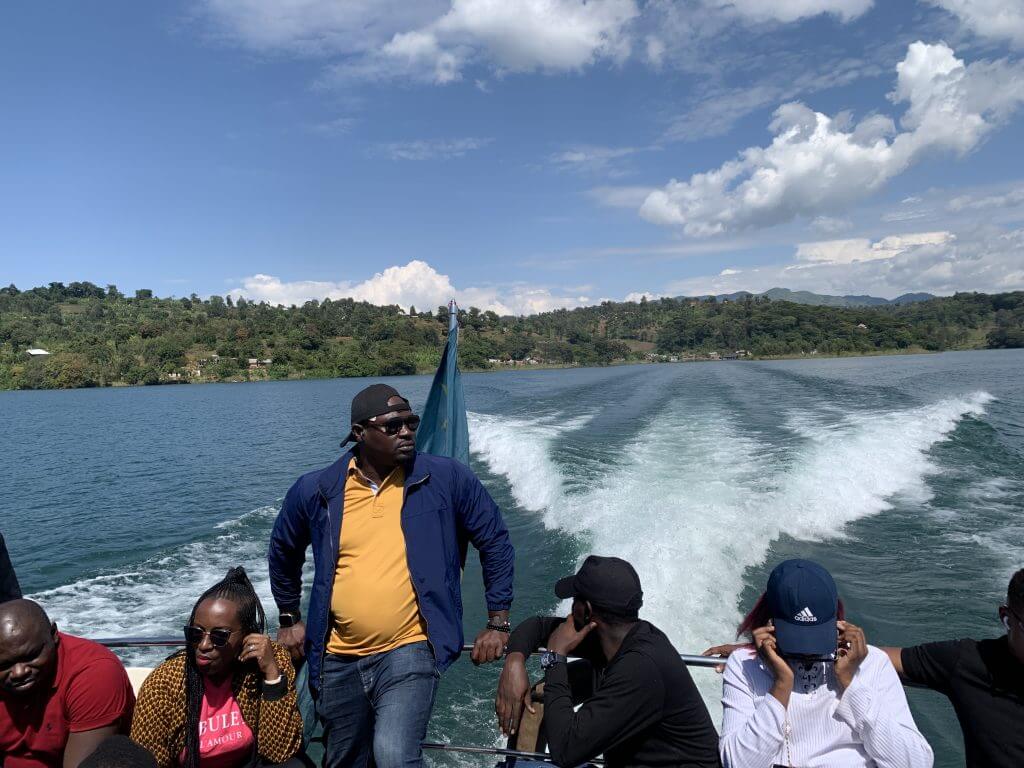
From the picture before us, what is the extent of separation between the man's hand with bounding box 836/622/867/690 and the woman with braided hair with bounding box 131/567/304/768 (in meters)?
2.03

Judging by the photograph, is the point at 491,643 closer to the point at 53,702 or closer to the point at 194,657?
the point at 194,657

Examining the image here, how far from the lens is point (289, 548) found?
10.0 feet

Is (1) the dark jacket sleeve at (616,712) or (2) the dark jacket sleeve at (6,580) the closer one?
(1) the dark jacket sleeve at (616,712)

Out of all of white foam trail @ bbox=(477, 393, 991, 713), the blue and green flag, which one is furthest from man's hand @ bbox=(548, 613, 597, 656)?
white foam trail @ bbox=(477, 393, 991, 713)

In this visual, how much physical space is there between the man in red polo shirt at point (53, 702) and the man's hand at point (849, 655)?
2.61 meters

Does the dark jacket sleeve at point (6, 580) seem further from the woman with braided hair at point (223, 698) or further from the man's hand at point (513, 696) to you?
the man's hand at point (513, 696)

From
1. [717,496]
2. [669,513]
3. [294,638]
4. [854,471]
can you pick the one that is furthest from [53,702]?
[854,471]

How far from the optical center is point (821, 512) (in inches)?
458

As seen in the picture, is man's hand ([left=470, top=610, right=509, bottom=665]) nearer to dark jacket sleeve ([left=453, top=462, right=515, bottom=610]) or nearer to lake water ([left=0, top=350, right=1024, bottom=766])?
dark jacket sleeve ([left=453, top=462, right=515, bottom=610])

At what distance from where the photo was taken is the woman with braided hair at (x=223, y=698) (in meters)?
2.50

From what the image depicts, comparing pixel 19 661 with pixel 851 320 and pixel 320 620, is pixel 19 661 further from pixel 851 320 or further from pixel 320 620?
pixel 851 320

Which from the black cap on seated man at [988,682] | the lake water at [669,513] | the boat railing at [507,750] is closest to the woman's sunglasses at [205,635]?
the boat railing at [507,750]

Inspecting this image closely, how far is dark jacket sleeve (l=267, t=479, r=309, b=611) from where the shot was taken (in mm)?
3002

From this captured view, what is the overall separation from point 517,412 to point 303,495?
89.8 ft
